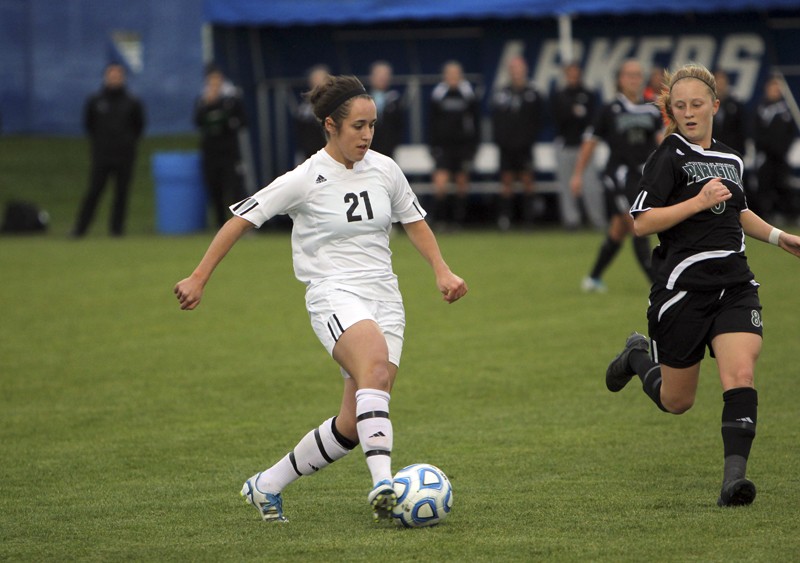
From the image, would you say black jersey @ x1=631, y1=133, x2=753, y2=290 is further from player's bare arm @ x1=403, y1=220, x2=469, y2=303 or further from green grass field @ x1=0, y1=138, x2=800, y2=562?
green grass field @ x1=0, y1=138, x2=800, y2=562

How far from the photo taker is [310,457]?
18.1ft

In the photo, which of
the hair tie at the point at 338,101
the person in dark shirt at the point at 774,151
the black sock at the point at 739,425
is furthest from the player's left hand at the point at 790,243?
the person in dark shirt at the point at 774,151

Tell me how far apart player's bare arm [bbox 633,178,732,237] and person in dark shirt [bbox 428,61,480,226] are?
1395cm

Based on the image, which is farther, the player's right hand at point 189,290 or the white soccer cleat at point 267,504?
the white soccer cleat at point 267,504

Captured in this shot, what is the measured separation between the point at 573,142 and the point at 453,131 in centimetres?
177

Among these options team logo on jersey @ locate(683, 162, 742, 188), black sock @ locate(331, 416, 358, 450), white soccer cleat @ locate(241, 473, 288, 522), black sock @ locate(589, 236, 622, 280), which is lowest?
black sock @ locate(589, 236, 622, 280)

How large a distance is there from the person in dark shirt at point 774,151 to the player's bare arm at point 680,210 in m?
14.4

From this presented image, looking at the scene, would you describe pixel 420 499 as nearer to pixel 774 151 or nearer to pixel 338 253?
pixel 338 253

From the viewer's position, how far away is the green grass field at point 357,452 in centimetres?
514

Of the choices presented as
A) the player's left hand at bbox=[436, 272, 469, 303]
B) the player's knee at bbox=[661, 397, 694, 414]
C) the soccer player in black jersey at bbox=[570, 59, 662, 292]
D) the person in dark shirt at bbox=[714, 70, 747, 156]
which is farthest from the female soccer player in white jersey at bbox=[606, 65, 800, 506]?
the person in dark shirt at bbox=[714, 70, 747, 156]

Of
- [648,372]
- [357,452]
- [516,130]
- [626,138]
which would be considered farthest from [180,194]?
[648,372]

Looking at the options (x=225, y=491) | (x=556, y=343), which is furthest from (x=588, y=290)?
(x=225, y=491)

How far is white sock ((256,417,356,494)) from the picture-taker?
18.0 ft

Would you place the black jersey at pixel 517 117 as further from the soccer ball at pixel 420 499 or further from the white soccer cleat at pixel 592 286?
the soccer ball at pixel 420 499
